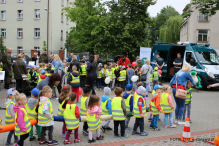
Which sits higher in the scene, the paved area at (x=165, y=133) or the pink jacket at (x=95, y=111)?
the pink jacket at (x=95, y=111)

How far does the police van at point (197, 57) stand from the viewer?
47.4 ft

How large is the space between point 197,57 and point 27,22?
35.3m

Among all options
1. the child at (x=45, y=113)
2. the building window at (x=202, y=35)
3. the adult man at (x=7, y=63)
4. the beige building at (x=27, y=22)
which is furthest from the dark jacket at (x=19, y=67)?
the building window at (x=202, y=35)

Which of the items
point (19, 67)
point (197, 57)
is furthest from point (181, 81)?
point (197, 57)

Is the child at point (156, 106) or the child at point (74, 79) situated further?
the child at point (74, 79)

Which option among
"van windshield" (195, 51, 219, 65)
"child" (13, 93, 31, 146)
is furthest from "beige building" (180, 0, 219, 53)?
"child" (13, 93, 31, 146)

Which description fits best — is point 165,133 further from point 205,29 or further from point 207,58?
point 205,29

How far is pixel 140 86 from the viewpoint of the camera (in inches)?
252

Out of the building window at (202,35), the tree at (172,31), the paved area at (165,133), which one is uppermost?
the tree at (172,31)

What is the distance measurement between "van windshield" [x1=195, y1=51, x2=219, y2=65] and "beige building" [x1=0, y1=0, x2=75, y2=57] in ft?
104

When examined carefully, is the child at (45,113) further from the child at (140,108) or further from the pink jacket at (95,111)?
the child at (140,108)

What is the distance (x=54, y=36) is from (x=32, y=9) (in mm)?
6195

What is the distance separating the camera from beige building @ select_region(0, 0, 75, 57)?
41906 mm

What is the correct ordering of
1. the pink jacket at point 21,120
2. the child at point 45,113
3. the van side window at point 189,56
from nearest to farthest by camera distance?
1. the pink jacket at point 21,120
2. the child at point 45,113
3. the van side window at point 189,56
